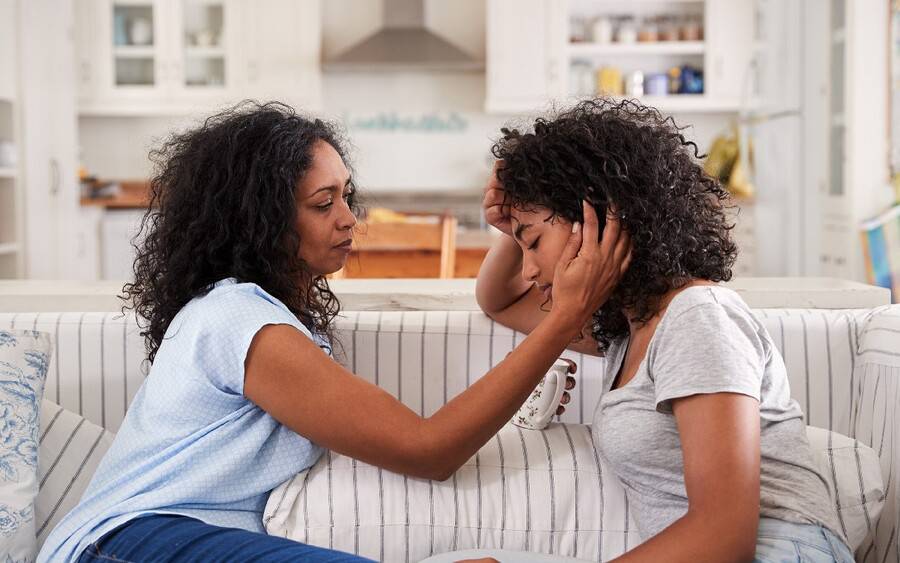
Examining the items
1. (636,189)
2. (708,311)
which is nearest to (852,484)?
(708,311)

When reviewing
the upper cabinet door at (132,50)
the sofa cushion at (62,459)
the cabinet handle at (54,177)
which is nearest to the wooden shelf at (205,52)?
the upper cabinet door at (132,50)

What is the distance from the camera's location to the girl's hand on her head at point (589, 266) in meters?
1.30

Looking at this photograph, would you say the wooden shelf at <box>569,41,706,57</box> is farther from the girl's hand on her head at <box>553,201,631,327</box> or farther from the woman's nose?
the girl's hand on her head at <box>553,201,631,327</box>

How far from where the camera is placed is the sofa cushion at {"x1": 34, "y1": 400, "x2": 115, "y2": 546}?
166 centimetres

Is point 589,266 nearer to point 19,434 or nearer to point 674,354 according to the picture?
point 674,354

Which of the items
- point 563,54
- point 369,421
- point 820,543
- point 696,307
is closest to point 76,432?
point 369,421

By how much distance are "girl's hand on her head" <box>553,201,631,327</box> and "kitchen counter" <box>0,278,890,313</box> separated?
2.13ft

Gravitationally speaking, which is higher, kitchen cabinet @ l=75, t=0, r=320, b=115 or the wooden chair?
kitchen cabinet @ l=75, t=0, r=320, b=115

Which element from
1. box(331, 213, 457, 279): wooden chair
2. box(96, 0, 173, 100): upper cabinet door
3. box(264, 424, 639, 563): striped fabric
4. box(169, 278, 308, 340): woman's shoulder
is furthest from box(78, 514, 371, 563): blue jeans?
box(96, 0, 173, 100): upper cabinet door

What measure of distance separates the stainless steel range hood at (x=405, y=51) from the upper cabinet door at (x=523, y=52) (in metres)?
0.15

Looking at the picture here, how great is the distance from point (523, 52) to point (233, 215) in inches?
193

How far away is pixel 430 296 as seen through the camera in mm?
1965

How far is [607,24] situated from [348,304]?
181 inches

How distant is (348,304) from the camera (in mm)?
1963
